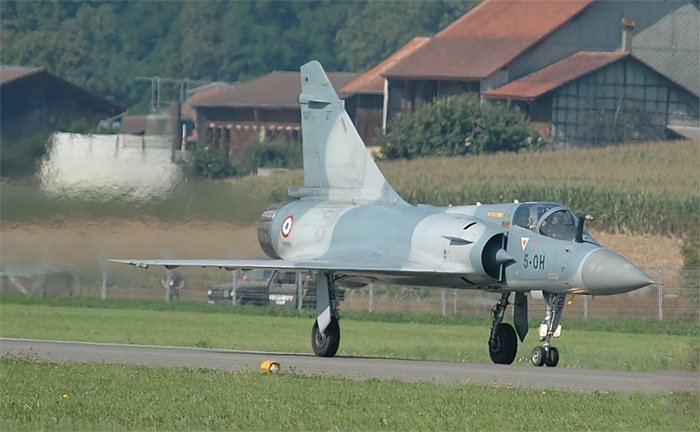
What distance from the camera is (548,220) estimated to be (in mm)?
18250

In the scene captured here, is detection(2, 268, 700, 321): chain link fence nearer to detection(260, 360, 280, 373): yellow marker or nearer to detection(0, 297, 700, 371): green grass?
detection(0, 297, 700, 371): green grass

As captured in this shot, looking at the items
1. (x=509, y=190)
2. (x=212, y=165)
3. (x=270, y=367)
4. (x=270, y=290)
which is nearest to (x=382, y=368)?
(x=270, y=367)

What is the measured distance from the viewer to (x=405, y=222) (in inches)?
789

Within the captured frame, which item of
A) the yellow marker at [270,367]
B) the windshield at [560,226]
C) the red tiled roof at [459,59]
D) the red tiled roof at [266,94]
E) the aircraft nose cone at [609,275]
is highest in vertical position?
the red tiled roof at [459,59]

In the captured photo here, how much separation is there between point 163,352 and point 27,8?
87.0 metres

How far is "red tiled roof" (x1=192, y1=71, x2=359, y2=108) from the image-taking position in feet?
251

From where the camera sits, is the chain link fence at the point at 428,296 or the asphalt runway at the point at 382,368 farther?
the chain link fence at the point at 428,296

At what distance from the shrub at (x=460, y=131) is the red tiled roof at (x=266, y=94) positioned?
1087 centimetres

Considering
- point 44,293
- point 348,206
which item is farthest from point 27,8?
point 348,206

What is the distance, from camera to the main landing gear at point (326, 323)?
19797 mm

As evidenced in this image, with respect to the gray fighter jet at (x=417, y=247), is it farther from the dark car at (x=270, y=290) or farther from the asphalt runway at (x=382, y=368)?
the dark car at (x=270, y=290)

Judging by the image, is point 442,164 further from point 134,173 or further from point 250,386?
point 250,386

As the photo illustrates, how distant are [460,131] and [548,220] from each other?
1781 inches

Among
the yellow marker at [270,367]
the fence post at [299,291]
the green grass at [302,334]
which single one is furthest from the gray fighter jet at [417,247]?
the fence post at [299,291]
